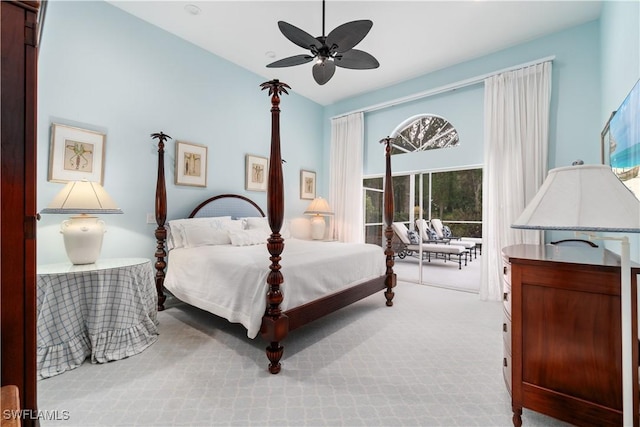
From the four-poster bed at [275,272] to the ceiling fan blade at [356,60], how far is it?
2.58 ft

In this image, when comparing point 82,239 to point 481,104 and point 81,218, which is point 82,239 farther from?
point 481,104

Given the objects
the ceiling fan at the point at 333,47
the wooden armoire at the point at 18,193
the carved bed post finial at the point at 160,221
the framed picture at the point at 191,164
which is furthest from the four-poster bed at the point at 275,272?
the wooden armoire at the point at 18,193

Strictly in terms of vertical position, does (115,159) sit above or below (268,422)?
above

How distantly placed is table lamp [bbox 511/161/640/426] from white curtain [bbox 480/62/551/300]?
253 centimetres

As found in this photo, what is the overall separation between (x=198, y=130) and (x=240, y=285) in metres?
2.55

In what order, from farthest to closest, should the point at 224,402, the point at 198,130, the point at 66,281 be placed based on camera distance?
the point at 198,130, the point at 66,281, the point at 224,402

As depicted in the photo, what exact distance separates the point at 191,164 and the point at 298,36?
7.34ft

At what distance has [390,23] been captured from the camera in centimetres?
333

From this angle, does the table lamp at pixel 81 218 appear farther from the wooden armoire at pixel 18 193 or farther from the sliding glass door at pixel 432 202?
the sliding glass door at pixel 432 202

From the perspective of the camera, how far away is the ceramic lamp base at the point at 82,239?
92.0 inches

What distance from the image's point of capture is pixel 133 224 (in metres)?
3.26

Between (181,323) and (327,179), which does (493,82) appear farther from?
(181,323)

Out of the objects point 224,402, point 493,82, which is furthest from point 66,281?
point 493,82

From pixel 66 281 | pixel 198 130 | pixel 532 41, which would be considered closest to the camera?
pixel 66 281
